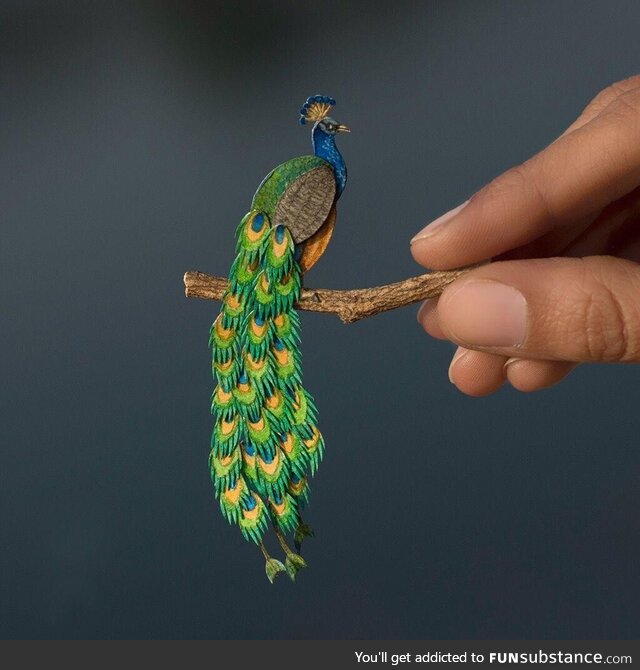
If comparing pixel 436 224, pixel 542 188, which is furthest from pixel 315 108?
pixel 542 188

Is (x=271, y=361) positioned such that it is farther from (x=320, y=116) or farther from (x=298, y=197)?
(x=320, y=116)

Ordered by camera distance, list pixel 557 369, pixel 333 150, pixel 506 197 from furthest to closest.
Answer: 1. pixel 557 369
2. pixel 333 150
3. pixel 506 197

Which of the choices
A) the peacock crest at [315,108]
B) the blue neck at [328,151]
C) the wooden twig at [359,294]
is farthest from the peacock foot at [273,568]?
the peacock crest at [315,108]

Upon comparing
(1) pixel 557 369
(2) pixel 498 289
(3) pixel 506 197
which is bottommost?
(1) pixel 557 369

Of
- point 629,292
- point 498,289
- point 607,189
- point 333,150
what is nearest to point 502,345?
point 498,289

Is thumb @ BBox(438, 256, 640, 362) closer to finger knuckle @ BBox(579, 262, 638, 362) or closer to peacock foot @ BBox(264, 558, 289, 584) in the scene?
finger knuckle @ BBox(579, 262, 638, 362)

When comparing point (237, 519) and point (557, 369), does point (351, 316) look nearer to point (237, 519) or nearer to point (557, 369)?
point (237, 519)

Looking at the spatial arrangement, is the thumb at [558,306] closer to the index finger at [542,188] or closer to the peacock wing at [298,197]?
the index finger at [542,188]
